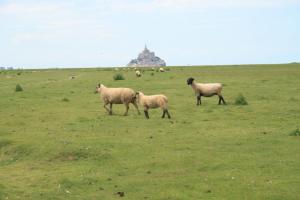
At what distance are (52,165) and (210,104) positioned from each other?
1284cm

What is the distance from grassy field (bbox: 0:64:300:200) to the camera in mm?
11438

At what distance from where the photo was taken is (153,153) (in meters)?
14.6

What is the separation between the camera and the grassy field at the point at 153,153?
11438 millimetres

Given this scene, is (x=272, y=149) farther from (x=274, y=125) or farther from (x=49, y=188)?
(x=49, y=188)

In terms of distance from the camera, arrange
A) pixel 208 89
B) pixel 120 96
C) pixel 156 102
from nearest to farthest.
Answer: pixel 156 102 < pixel 120 96 < pixel 208 89

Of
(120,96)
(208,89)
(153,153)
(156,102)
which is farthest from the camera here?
(208,89)

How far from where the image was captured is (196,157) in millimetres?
13875

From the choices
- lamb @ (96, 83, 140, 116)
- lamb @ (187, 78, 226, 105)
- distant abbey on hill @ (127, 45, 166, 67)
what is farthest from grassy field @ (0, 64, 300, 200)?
distant abbey on hill @ (127, 45, 166, 67)

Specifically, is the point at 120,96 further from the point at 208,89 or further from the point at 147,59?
the point at 147,59

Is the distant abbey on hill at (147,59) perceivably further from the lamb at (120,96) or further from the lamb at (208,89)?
the lamb at (120,96)

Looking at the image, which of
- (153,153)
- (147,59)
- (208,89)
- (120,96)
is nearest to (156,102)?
(120,96)

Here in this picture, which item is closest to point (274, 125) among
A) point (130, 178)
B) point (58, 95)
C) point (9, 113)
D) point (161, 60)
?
point (130, 178)

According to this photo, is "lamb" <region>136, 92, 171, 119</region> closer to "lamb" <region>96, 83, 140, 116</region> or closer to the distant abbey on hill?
"lamb" <region>96, 83, 140, 116</region>

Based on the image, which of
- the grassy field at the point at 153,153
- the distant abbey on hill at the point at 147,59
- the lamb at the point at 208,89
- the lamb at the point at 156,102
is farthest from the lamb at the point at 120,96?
the distant abbey on hill at the point at 147,59
